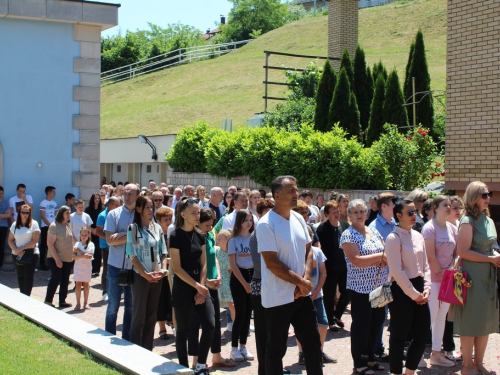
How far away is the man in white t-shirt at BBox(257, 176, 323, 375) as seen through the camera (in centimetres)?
575

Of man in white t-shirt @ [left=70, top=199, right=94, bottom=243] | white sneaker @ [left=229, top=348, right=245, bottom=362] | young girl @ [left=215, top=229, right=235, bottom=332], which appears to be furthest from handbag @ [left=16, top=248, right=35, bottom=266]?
white sneaker @ [left=229, top=348, right=245, bottom=362]

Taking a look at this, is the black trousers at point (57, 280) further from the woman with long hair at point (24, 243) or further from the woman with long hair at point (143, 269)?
the woman with long hair at point (143, 269)

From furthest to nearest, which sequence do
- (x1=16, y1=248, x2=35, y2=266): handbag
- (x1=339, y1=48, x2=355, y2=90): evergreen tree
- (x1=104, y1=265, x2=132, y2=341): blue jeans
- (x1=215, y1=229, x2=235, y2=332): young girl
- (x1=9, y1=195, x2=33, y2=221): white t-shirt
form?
(x1=339, y1=48, x2=355, y2=90): evergreen tree, (x1=9, y1=195, x2=33, y2=221): white t-shirt, (x1=16, y1=248, x2=35, y2=266): handbag, (x1=215, y1=229, x2=235, y2=332): young girl, (x1=104, y1=265, x2=132, y2=341): blue jeans

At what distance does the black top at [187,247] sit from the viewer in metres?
7.11

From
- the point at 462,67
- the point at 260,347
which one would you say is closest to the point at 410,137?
the point at 462,67

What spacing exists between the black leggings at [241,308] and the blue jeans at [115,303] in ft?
4.03

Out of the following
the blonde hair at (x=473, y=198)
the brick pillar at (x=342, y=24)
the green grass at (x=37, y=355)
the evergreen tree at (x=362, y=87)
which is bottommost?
the green grass at (x=37, y=355)

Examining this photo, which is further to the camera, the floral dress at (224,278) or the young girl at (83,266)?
the young girl at (83,266)

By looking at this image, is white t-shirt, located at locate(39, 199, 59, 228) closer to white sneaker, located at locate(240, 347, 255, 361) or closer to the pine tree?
white sneaker, located at locate(240, 347, 255, 361)

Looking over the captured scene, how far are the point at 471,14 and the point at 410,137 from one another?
4.76m

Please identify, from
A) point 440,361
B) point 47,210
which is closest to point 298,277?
point 440,361

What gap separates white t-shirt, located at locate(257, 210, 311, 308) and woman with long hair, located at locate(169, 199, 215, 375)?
141 cm

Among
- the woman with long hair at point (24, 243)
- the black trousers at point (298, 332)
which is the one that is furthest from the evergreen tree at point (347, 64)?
the black trousers at point (298, 332)

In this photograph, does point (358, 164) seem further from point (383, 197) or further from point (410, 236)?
point (410, 236)
